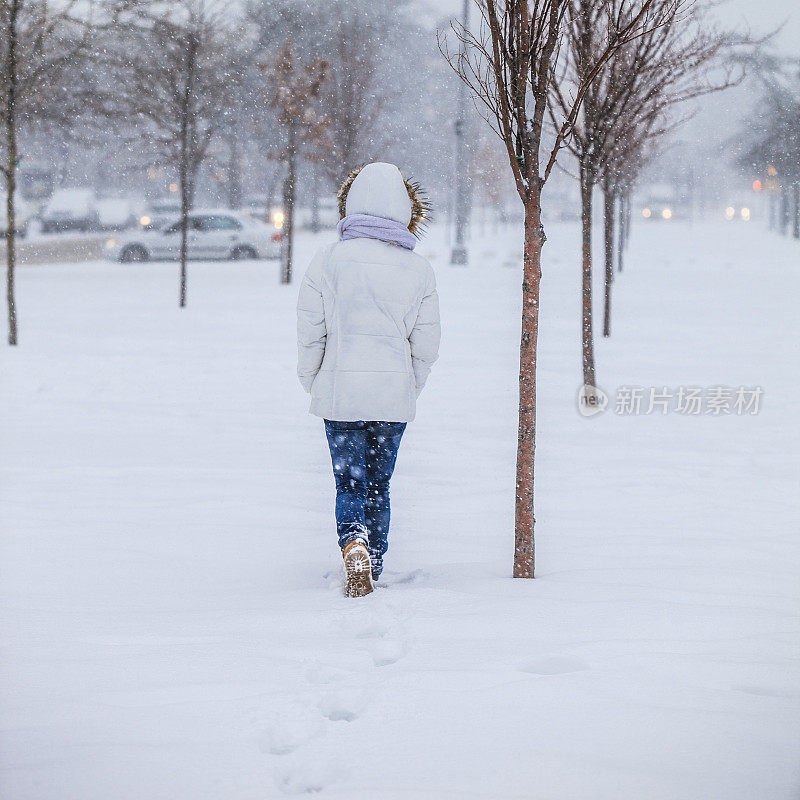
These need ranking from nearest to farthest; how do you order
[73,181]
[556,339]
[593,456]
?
[593,456] → [556,339] → [73,181]

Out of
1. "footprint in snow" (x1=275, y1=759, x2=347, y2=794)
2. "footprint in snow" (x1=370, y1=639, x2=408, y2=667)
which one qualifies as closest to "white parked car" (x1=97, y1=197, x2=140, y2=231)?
"footprint in snow" (x1=370, y1=639, x2=408, y2=667)

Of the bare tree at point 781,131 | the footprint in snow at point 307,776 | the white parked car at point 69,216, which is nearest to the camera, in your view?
the footprint in snow at point 307,776

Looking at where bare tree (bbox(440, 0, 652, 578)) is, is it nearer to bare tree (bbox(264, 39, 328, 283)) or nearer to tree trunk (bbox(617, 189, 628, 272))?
tree trunk (bbox(617, 189, 628, 272))

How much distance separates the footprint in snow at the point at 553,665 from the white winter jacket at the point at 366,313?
117cm

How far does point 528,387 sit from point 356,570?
3.35 feet

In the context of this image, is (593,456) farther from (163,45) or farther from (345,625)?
(163,45)

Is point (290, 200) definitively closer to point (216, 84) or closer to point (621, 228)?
point (216, 84)

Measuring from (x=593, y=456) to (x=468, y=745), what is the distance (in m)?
4.24

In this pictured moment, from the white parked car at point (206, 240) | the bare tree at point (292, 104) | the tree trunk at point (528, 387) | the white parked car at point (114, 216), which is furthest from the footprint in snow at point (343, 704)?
the white parked car at point (114, 216)

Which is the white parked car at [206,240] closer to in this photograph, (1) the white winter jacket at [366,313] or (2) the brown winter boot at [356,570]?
(1) the white winter jacket at [366,313]

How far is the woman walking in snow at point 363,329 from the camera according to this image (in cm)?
368

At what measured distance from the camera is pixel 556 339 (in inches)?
486

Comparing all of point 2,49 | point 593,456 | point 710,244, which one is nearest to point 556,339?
point 593,456

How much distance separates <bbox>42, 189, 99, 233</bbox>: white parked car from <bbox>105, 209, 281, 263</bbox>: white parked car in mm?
14329
